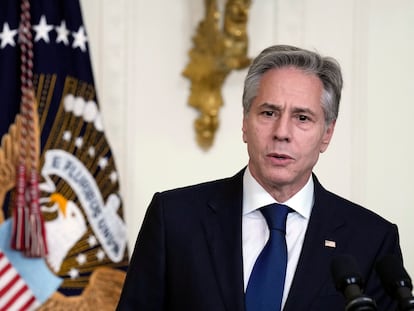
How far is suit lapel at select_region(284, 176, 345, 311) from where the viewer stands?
2.06m

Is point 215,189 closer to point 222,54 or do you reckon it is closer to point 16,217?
point 16,217

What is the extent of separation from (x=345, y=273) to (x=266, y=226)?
69cm

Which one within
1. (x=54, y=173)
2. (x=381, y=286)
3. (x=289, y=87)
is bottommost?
(x=381, y=286)

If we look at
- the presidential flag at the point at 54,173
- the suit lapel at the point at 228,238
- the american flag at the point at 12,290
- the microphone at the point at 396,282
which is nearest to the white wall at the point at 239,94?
the presidential flag at the point at 54,173

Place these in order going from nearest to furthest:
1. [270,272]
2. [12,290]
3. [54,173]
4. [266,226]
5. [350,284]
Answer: [350,284]
[270,272]
[266,226]
[12,290]
[54,173]

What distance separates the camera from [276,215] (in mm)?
2170

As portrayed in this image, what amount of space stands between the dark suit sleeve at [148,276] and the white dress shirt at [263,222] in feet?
0.72

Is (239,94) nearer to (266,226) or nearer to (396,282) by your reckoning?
(266,226)

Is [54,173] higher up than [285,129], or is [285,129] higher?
[285,129]

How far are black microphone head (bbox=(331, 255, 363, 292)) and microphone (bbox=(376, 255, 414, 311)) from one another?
2.5 inches

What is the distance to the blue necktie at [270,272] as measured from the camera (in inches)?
81.0

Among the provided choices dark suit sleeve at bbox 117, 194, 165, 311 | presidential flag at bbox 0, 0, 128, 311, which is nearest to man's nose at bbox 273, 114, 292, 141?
dark suit sleeve at bbox 117, 194, 165, 311

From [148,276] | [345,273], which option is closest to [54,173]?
[148,276]

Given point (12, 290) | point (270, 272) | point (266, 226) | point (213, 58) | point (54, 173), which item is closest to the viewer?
point (270, 272)
